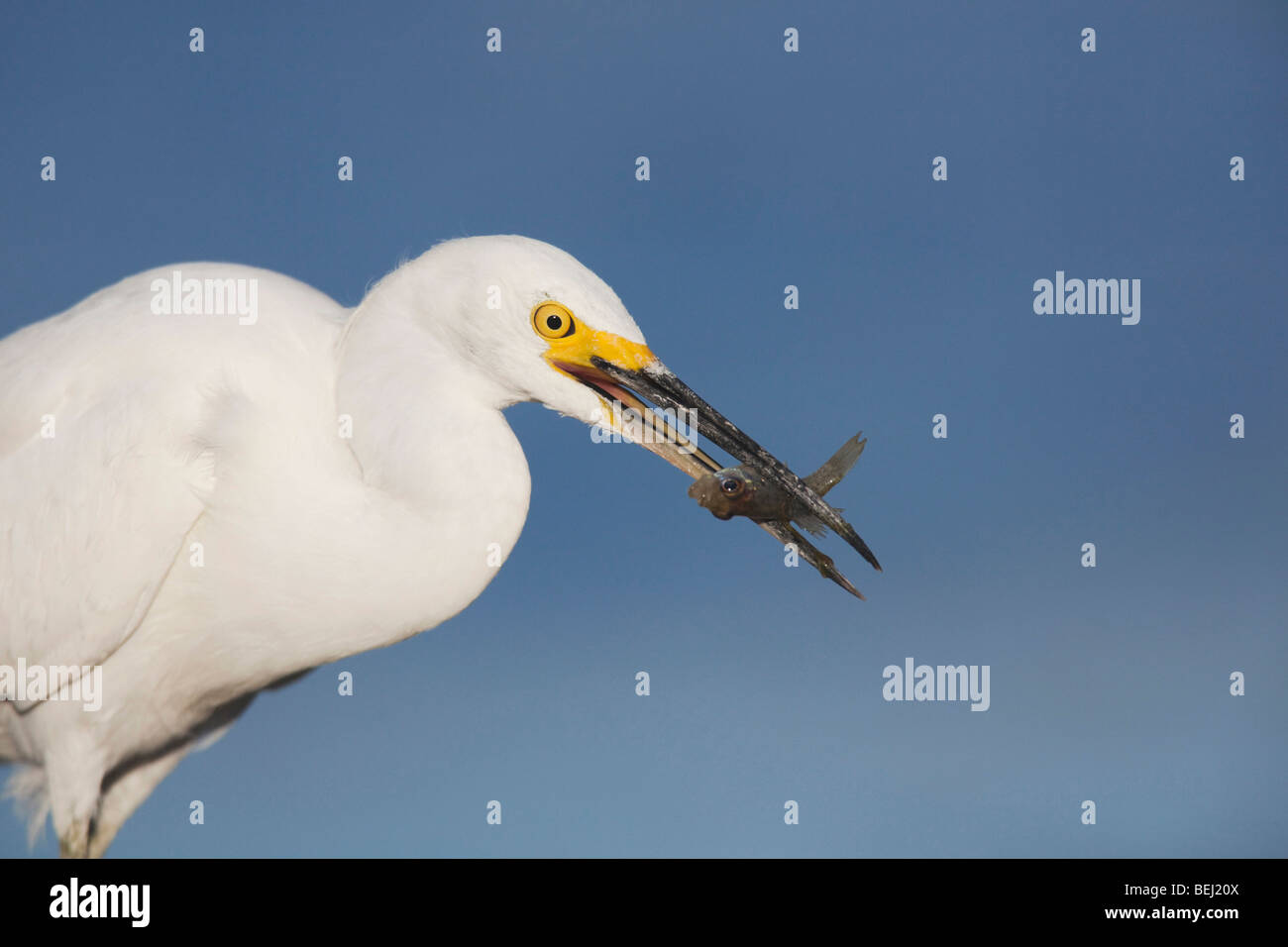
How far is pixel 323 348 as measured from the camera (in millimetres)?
3232


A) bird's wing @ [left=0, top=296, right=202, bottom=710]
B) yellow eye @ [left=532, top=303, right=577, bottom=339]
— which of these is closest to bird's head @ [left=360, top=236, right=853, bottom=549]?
yellow eye @ [left=532, top=303, right=577, bottom=339]

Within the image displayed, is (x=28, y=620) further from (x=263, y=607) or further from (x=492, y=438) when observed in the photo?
(x=492, y=438)

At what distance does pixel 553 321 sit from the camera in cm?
294

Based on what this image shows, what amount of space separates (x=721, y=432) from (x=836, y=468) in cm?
39

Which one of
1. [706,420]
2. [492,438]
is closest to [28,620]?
[492,438]

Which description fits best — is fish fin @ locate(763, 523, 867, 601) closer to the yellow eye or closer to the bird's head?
the bird's head

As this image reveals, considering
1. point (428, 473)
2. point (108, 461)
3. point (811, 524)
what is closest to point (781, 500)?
point (811, 524)

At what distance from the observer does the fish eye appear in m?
3.07

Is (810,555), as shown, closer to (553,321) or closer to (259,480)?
(553,321)

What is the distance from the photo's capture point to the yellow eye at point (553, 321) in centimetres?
293

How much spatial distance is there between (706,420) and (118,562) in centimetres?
164

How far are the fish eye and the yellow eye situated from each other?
0.59 meters

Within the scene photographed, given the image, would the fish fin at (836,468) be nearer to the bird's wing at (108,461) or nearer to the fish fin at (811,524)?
the fish fin at (811,524)

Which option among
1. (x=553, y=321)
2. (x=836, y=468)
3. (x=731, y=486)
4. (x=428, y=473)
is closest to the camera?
(x=428, y=473)
